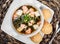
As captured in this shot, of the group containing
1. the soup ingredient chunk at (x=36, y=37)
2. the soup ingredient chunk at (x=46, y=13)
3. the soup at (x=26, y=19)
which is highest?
the soup ingredient chunk at (x=46, y=13)

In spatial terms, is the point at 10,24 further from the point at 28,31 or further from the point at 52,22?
the point at 52,22

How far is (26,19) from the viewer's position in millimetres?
1094

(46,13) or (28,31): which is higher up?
(46,13)

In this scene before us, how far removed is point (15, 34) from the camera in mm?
1078

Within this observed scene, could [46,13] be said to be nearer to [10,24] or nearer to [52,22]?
[52,22]

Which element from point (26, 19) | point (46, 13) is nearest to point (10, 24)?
point (26, 19)

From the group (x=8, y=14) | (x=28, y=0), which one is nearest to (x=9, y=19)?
(x=8, y=14)

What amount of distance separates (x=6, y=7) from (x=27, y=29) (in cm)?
16

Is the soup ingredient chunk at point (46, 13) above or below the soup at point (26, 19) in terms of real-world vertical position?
above

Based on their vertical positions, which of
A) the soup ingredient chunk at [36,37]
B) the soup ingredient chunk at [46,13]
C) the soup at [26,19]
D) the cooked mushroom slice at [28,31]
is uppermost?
the soup ingredient chunk at [46,13]

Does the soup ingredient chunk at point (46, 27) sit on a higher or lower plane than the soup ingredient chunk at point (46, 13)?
lower

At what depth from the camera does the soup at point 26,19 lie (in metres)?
1.08

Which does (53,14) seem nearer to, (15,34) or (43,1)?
(43,1)

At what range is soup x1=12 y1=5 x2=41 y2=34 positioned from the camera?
108cm
